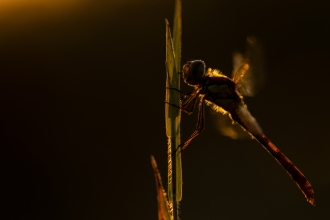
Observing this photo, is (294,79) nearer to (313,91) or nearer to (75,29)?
(313,91)

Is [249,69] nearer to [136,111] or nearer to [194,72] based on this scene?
[194,72]

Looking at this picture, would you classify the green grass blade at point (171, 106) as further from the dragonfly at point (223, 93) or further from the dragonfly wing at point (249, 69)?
the dragonfly wing at point (249, 69)

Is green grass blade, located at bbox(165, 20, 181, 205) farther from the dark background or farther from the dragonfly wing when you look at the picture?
the dark background

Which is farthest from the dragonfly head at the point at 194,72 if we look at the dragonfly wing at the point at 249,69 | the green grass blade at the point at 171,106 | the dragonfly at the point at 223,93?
the green grass blade at the point at 171,106

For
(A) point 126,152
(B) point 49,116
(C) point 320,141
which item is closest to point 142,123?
(A) point 126,152

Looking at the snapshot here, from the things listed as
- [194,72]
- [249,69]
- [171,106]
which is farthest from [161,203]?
[249,69]

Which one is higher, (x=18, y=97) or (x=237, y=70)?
(x=18, y=97)
